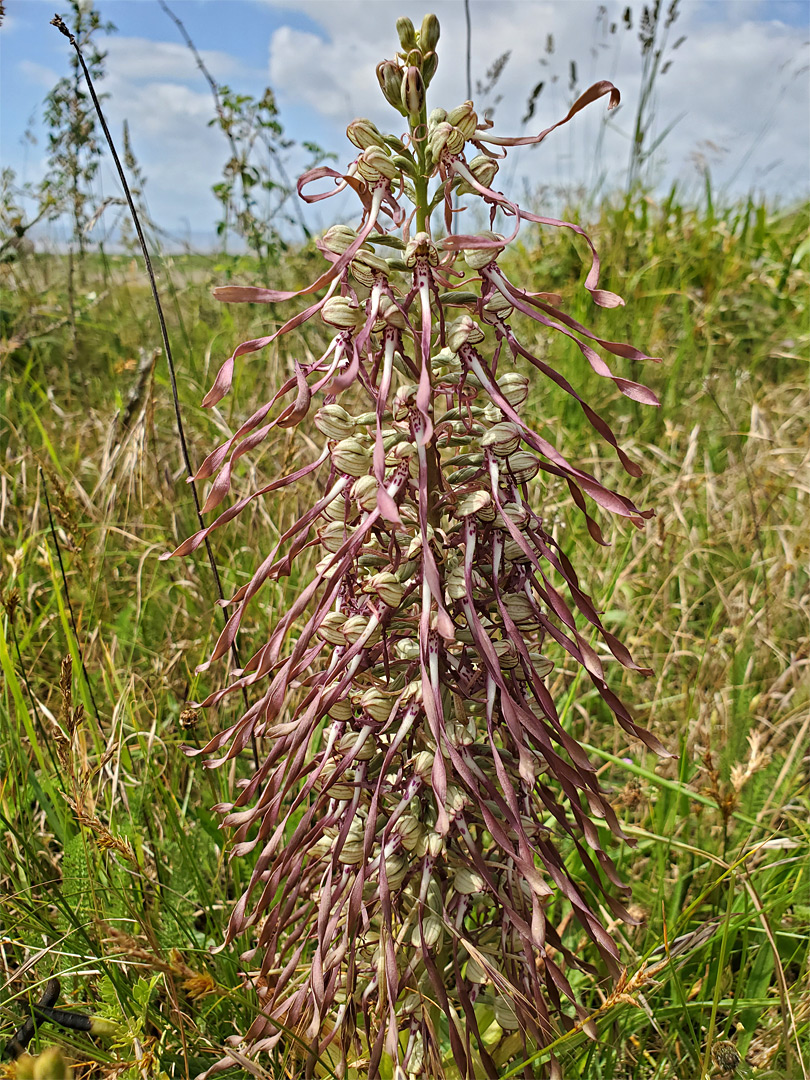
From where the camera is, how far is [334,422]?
39.8 inches

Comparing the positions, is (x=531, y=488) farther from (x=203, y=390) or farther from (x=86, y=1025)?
(x=86, y=1025)

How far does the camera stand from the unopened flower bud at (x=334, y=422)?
101 cm

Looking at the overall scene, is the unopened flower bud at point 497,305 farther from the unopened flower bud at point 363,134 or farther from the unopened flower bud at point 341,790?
the unopened flower bud at point 341,790

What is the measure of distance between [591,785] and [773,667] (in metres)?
1.53

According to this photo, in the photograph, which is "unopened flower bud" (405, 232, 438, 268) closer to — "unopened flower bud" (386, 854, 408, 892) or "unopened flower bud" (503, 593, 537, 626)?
"unopened flower bud" (503, 593, 537, 626)

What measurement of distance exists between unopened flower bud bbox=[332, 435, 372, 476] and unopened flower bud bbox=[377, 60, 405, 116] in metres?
0.41

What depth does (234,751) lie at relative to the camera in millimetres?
1074

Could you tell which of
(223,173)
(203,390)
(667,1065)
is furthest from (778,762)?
(223,173)

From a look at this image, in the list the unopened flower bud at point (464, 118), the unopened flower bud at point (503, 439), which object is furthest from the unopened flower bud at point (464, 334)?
the unopened flower bud at point (464, 118)

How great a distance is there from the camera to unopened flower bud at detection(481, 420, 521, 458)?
949 mm

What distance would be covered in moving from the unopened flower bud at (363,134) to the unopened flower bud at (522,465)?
1.40 ft

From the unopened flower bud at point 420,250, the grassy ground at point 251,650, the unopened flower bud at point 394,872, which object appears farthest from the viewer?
the grassy ground at point 251,650

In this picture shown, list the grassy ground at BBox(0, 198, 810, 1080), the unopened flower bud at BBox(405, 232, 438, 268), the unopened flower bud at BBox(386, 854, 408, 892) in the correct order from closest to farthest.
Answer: the unopened flower bud at BBox(405, 232, 438, 268), the unopened flower bud at BBox(386, 854, 408, 892), the grassy ground at BBox(0, 198, 810, 1080)

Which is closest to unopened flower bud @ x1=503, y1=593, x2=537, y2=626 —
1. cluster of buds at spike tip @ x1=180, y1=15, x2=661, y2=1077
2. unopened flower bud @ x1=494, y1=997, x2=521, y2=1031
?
cluster of buds at spike tip @ x1=180, y1=15, x2=661, y2=1077
